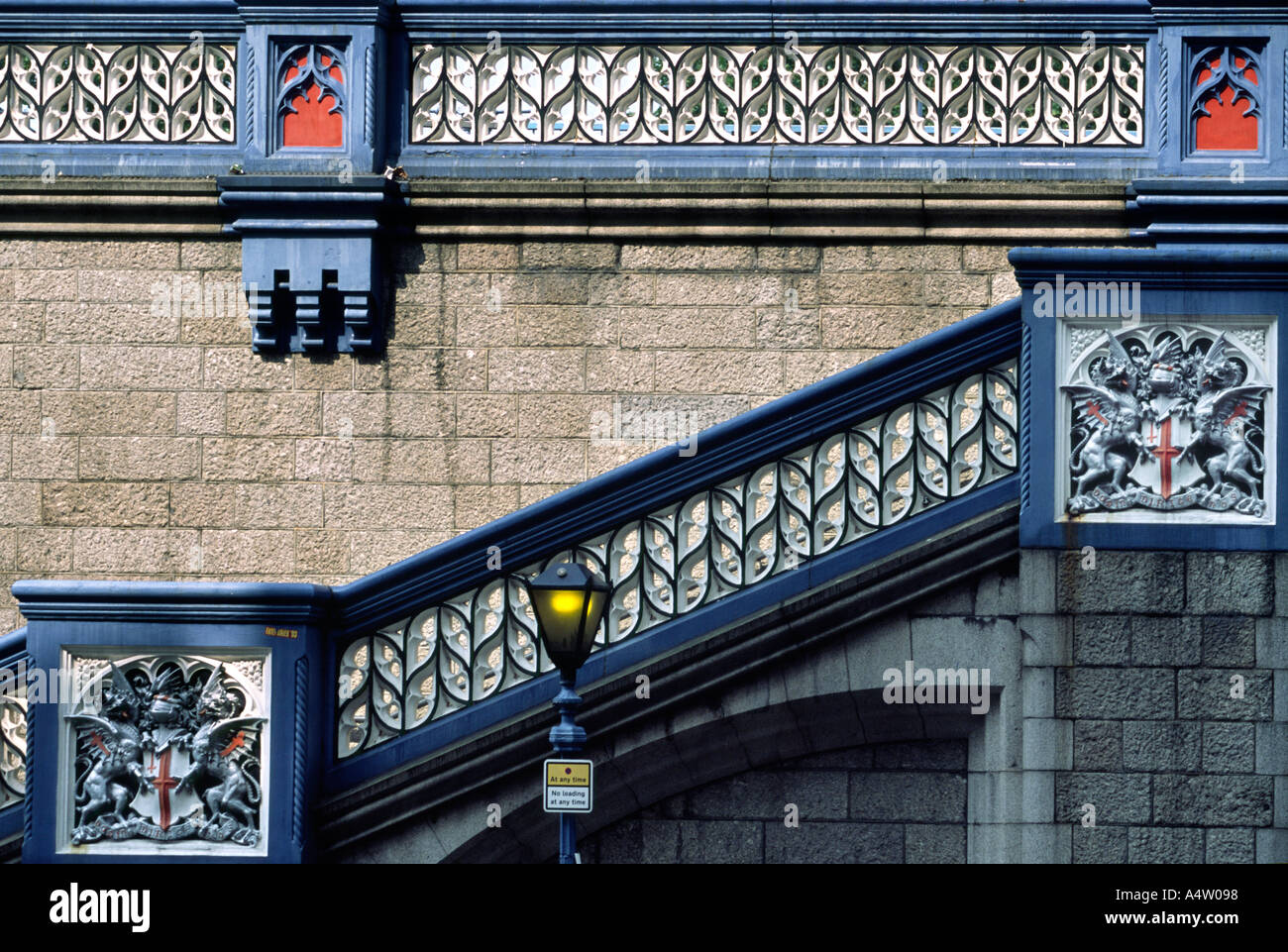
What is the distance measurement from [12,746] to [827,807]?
4035 mm

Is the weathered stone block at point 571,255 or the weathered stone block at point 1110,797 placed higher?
the weathered stone block at point 571,255

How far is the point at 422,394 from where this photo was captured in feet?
39.2

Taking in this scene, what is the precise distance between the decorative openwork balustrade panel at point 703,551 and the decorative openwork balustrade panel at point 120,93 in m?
4.65

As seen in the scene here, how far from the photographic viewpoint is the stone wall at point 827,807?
9297 millimetres

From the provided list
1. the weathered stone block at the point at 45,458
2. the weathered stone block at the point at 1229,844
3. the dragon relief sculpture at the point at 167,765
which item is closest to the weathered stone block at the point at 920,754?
the weathered stone block at the point at 1229,844

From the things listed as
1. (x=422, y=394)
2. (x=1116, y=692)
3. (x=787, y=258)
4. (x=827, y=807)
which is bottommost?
(x=827, y=807)

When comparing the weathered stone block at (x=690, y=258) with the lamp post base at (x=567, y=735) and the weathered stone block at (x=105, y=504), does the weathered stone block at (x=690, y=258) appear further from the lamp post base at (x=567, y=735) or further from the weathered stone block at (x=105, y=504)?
the lamp post base at (x=567, y=735)

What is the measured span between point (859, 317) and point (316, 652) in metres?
4.51

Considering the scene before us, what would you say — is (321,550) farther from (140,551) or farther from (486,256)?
(486,256)

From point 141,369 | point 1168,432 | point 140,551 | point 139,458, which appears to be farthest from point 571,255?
point 1168,432

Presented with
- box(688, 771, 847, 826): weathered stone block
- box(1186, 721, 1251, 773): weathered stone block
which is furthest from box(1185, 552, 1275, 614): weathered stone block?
box(688, 771, 847, 826): weathered stone block

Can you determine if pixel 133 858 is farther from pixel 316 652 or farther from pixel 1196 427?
pixel 1196 427

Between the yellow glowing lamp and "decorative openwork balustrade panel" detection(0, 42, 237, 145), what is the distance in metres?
5.26

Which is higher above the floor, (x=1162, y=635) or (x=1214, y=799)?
(x=1162, y=635)
